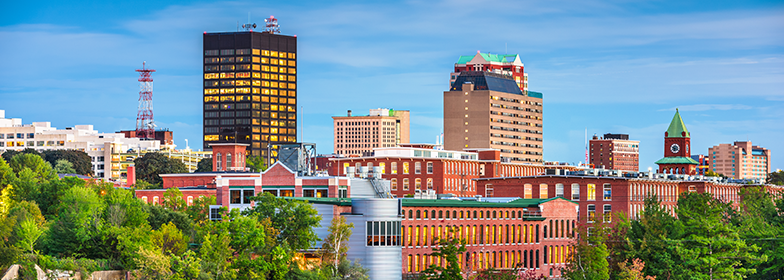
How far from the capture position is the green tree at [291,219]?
370 ft

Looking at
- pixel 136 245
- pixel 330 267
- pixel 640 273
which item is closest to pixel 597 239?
pixel 640 273

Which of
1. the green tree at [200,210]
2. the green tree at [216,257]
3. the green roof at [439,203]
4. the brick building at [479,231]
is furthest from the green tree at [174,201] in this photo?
the green tree at [216,257]

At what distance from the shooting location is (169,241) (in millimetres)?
114250

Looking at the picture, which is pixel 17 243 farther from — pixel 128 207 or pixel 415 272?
pixel 415 272

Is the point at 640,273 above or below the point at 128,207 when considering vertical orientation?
below

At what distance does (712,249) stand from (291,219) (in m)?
55.5

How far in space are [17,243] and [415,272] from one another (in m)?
44.5

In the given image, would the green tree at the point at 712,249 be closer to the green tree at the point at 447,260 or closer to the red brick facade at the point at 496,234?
the red brick facade at the point at 496,234

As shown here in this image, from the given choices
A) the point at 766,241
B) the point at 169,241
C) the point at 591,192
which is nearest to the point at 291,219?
the point at 169,241

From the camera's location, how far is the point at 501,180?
192m

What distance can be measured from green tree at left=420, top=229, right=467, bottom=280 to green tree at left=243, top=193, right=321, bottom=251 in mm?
13637

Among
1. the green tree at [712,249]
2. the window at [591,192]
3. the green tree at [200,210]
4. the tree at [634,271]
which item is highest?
the window at [591,192]

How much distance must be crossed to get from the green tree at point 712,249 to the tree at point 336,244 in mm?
43901

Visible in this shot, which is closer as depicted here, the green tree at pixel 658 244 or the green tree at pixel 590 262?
the green tree at pixel 590 262
